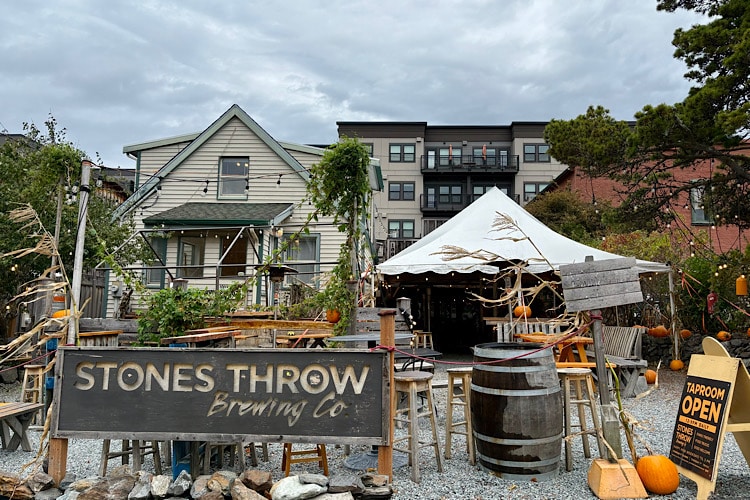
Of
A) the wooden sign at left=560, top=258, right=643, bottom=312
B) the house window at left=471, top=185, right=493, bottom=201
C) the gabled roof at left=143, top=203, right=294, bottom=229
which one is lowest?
the wooden sign at left=560, top=258, right=643, bottom=312

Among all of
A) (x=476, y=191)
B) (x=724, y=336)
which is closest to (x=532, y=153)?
(x=476, y=191)

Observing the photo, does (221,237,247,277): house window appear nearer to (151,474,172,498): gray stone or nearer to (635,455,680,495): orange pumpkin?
(151,474,172,498): gray stone

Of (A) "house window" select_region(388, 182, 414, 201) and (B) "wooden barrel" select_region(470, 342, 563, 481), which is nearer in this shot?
(B) "wooden barrel" select_region(470, 342, 563, 481)

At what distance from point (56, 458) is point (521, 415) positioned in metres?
3.46

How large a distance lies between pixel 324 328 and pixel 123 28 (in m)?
7.77

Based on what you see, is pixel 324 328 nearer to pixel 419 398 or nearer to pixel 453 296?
pixel 419 398

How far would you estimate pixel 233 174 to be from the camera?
1541 centimetres

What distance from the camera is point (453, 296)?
1866 centimetres

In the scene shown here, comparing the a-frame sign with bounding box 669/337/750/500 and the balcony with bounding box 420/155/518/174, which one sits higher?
the balcony with bounding box 420/155/518/174

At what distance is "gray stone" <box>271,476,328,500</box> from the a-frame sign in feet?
8.73

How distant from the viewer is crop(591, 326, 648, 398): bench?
7.47 m

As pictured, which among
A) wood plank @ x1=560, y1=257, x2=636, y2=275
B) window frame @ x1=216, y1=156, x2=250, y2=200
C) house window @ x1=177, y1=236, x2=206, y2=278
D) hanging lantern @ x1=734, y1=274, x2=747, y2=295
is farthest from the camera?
window frame @ x1=216, y1=156, x2=250, y2=200

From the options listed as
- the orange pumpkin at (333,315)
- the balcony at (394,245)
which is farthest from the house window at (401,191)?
the orange pumpkin at (333,315)

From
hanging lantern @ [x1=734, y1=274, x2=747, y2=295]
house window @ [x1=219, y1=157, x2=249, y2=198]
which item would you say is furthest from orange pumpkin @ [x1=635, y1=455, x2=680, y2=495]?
house window @ [x1=219, y1=157, x2=249, y2=198]
